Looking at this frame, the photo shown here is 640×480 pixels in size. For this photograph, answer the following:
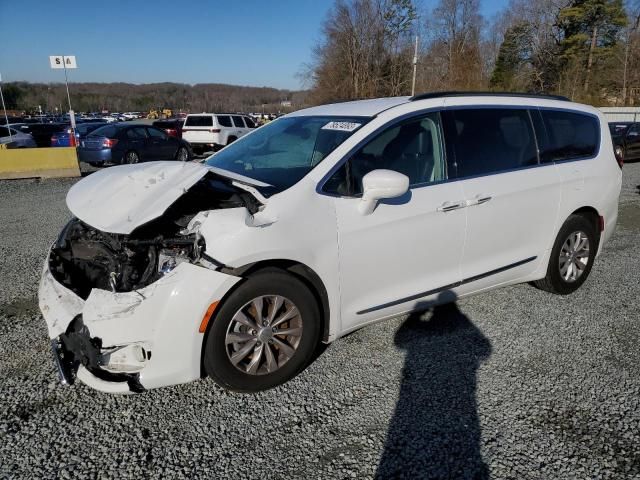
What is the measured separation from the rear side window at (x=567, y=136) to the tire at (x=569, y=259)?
0.58 meters

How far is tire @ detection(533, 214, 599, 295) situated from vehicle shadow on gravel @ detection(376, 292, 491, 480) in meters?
0.97

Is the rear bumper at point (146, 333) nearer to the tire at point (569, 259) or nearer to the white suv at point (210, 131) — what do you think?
the tire at point (569, 259)

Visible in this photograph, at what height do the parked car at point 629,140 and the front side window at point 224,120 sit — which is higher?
the front side window at point 224,120

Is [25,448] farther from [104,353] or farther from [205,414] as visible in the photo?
[205,414]

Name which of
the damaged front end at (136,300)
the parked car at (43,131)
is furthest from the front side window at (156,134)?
the damaged front end at (136,300)

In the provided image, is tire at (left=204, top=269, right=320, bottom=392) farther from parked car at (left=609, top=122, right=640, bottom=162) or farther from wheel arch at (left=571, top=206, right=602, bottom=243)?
parked car at (left=609, top=122, right=640, bottom=162)

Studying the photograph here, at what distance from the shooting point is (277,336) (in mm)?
2744

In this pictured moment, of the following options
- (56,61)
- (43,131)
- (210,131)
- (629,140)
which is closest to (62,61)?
(56,61)

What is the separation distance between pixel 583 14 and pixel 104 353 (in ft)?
178

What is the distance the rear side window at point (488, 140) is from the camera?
333 centimetres

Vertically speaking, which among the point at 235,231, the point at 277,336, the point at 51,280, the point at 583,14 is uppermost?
the point at 583,14

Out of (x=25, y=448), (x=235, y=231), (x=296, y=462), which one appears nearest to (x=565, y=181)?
(x=235, y=231)

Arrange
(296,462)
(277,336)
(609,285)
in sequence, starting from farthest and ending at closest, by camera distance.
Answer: (609,285) → (277,336) → (296,462)

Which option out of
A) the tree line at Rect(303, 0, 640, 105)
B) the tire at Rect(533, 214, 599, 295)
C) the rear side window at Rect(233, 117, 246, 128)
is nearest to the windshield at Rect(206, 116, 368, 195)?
the tire at Rect(533, 214, 599, 295)
